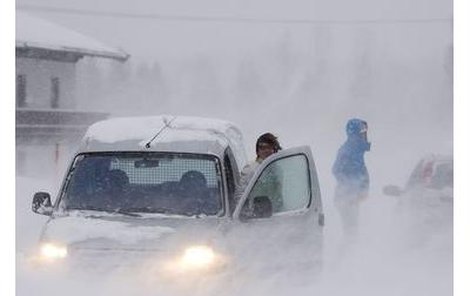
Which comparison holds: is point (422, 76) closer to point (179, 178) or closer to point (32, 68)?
point (179, 178)

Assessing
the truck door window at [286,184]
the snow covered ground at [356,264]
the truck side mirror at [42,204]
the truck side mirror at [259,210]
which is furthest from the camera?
the snow covered ground at [356,264]

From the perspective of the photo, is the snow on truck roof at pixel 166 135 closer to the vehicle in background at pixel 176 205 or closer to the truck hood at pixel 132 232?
the vehicle in background at pixel 176 205

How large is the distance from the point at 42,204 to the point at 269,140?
56.3 inches

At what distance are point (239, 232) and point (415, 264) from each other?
54.3 inches

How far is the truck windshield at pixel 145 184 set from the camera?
4.74m

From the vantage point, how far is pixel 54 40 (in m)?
5.43

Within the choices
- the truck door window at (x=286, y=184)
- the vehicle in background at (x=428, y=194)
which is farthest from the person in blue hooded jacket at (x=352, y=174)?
the truck door window at (x=286, y=184)

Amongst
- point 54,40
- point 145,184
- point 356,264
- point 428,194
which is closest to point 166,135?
point 145,184

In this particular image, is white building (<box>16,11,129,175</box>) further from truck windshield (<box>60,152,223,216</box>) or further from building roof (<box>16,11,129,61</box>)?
truck windshield (<box>60,152,223,216</box>)

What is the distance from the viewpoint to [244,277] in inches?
191

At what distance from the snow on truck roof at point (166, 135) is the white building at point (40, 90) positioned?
10.0 inches

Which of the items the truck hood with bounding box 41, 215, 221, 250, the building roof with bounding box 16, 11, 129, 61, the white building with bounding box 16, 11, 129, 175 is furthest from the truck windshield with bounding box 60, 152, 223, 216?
the building roof with bounding box 16, 11, 129, 61

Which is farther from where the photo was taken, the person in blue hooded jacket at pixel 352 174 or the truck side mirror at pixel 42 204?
the person in blue hooded jacket at pixel 352 174
